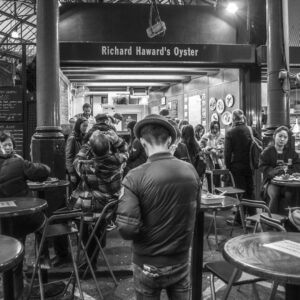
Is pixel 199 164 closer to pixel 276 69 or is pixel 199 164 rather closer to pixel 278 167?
pixel 278 167

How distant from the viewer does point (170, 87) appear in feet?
45.0

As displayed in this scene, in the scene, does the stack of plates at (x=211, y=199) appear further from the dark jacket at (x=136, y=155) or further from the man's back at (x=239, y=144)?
the man's back at (x=239, y=144)

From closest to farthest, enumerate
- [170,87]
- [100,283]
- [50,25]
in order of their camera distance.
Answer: [100,283], [50,25], [170,87]

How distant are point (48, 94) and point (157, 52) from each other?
109 inches

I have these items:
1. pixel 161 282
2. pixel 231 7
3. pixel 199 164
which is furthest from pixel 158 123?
pixel 231 7

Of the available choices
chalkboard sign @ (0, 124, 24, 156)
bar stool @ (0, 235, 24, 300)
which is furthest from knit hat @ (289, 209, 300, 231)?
chalkboard sign @ (0, 124, 24, 156)

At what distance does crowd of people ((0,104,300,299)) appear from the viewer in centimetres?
213

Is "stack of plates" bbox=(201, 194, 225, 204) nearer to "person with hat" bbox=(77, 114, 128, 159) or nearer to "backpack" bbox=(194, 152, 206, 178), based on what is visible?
"person with hat" bbox=(77, 114, 128, 159)

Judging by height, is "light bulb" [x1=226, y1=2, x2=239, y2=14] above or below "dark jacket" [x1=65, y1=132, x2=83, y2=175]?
above

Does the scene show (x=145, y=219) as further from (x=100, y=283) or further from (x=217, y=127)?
(x=217, y=127)

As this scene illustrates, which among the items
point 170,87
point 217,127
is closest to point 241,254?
point 217,127

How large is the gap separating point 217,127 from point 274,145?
2966mm

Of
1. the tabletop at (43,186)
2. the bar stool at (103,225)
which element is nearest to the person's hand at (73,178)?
the tabletop at (43,186)

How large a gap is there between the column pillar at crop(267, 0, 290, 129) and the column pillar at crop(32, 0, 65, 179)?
3.99 metres
